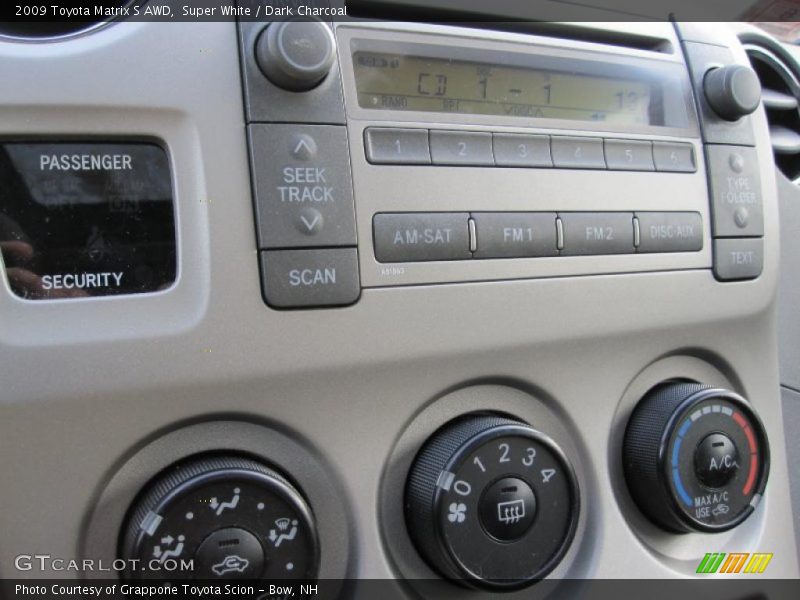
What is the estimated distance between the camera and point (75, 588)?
1.72 feet

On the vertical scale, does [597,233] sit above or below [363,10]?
below

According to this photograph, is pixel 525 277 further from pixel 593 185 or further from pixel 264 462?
pixel 264 462

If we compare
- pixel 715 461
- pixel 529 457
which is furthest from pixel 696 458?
pixel 529 457

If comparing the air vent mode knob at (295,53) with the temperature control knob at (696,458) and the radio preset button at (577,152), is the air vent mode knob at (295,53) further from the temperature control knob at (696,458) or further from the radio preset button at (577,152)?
the temperature control knob at (696,458)

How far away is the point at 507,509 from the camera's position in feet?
1.95

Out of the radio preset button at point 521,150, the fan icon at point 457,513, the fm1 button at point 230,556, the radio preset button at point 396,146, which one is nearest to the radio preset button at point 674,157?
the radio preset button at point 521,150

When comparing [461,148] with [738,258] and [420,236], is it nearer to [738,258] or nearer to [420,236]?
[420,236]

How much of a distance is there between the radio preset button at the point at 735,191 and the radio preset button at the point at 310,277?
1.28 ft

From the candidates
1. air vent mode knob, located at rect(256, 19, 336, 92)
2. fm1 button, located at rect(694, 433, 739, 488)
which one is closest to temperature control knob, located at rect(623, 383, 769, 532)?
fm1 button, located at rect(694, 433, 739, 488)

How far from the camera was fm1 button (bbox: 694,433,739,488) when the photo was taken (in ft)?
2.23

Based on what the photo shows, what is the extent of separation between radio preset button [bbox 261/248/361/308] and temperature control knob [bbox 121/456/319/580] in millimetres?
128

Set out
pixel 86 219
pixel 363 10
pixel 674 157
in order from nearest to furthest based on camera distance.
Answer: pixel 86 219 < pixel 363 10 < pixel 674 157

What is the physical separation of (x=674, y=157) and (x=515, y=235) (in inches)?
8.3

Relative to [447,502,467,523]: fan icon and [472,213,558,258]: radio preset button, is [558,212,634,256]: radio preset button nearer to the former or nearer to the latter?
[472,213,558,258]: radio preset button
